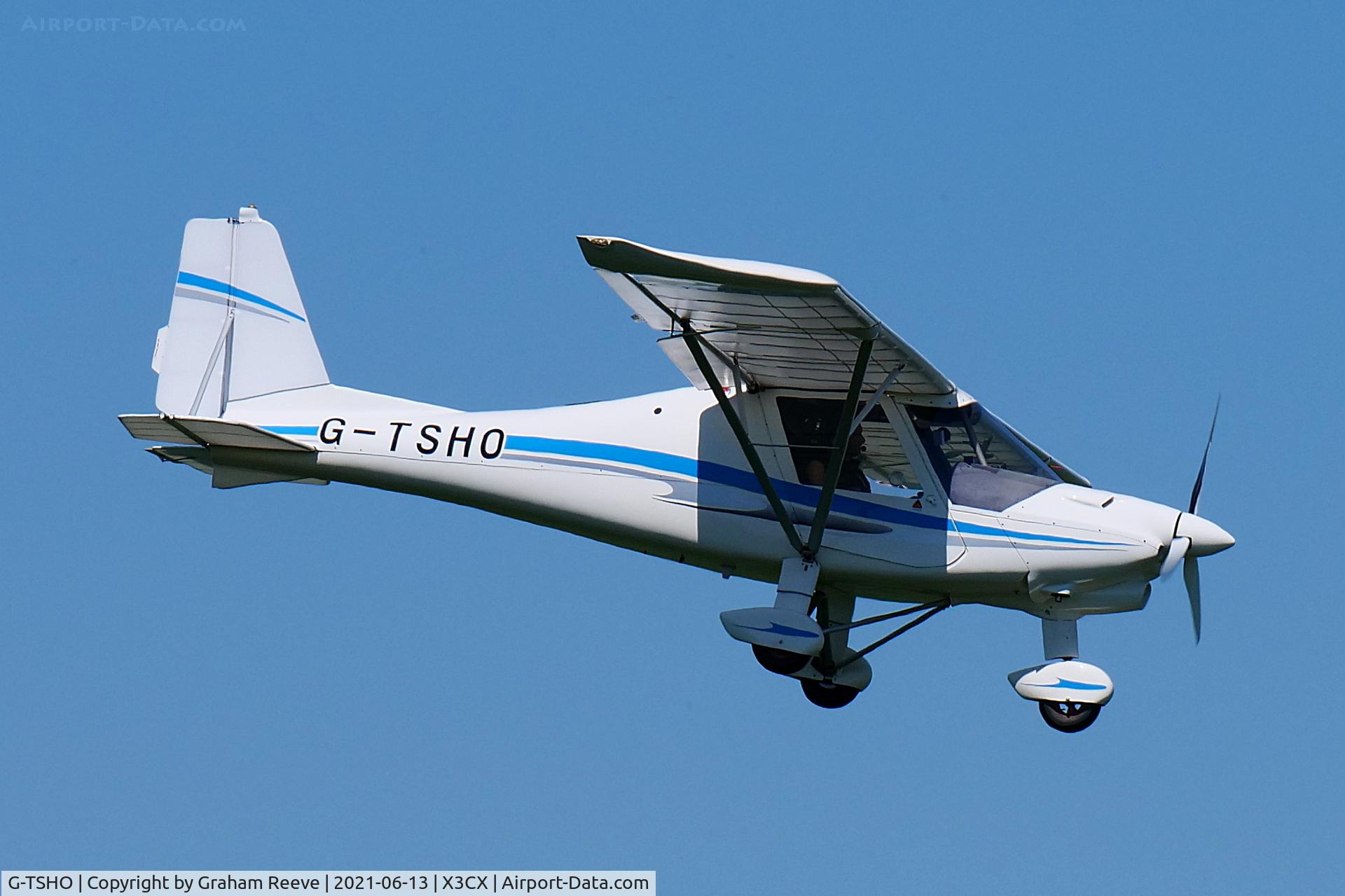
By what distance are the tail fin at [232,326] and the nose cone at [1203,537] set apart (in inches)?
288

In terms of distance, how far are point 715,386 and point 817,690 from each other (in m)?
2.88

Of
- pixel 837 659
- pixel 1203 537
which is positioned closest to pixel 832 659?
pixel 837 659

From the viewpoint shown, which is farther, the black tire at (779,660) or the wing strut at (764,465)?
the black tire at (779,660)

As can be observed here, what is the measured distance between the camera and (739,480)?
1559cm

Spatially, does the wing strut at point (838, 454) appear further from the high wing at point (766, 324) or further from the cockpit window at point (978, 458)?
the cockpit window at point (978, 458)

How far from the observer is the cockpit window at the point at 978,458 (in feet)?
49.8

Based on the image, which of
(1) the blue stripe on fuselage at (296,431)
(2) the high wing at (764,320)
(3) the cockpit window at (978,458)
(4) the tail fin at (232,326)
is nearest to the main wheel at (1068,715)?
(3) the cockpit window at (978,458)

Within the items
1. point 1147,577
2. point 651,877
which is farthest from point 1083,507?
point 651,877

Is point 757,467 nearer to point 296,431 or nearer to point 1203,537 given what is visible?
point 1203,537

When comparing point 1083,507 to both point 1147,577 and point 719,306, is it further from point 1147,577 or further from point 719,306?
point 719,306

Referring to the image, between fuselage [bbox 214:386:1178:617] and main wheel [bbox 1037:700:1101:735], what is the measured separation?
0.72 meters

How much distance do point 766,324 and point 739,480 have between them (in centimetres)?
164

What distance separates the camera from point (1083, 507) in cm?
1500

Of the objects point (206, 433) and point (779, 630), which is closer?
point (779, 630)
